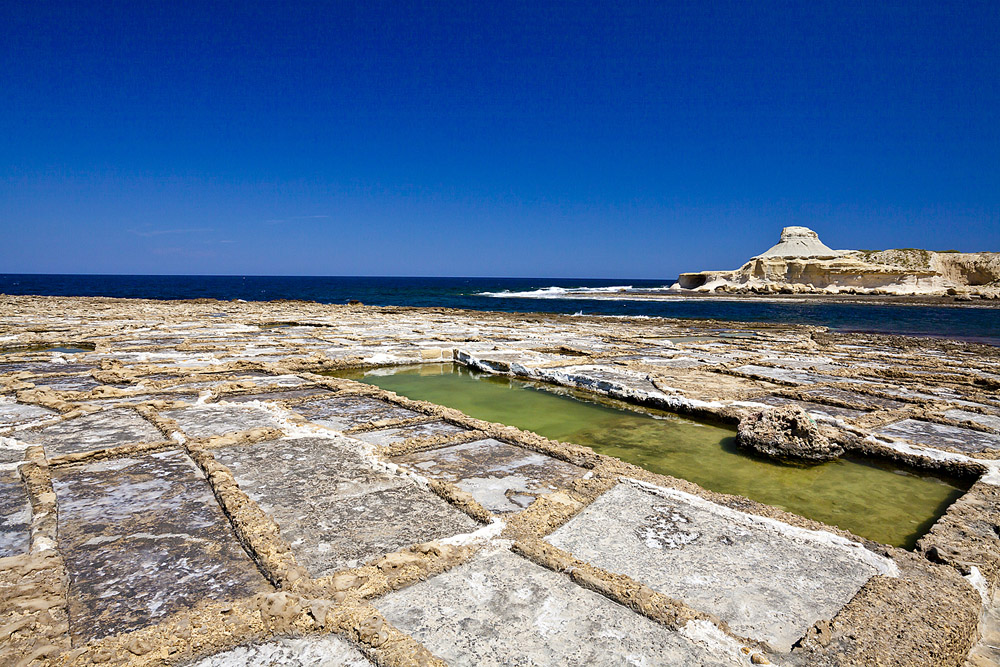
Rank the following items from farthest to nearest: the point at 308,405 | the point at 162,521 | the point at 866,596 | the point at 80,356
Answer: the point at 80,356 < the point at 308,405 < the point at 162,521 < the point at 866,596

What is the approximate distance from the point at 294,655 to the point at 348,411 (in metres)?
3.08

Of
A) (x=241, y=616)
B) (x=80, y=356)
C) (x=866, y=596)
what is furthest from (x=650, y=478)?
(x=80, y=356)

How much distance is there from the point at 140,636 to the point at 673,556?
6.18 ft

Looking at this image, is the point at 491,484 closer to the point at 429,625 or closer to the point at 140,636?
the point at 429,625

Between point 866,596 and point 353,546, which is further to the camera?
point 353,546

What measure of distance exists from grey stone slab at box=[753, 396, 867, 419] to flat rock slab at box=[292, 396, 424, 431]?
3452 mm

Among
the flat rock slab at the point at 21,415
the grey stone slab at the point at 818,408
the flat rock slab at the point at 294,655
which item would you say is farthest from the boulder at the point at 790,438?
the flat rock slab at the point at 21,415

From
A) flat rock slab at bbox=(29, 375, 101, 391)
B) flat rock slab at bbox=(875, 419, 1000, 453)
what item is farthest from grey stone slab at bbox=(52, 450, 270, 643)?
flat rock slab at bbox=(875, 419, 1000, 453)

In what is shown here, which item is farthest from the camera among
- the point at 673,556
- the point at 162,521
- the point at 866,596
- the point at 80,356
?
the point at 80,356

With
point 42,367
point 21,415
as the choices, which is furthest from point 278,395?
point 42,367

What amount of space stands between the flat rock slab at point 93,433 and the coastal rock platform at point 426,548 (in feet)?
0.08

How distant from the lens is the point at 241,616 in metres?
1.69

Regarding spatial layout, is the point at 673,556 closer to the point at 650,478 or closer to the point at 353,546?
the point at 650,478

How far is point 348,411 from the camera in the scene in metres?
4.54
